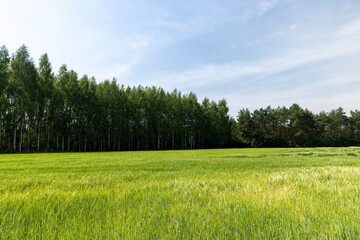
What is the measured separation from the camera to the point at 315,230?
1.65 meters

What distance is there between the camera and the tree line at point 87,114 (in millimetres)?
33406

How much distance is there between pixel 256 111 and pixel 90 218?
98.9 metres

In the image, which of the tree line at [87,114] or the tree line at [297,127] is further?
the tree line at [297,127]

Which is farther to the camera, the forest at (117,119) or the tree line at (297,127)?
the tree line at (297,127)

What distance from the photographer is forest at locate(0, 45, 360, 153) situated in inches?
1332

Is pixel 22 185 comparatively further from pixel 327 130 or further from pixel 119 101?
pixel 327 130

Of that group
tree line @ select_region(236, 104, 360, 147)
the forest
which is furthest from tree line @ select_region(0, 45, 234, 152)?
tree line @ select_region(236, 104, 360, 147)

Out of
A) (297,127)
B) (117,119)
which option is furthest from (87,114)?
(297,127)

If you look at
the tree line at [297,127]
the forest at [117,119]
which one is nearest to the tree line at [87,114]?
the forest at [117,119]

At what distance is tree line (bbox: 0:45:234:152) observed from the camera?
33.4m

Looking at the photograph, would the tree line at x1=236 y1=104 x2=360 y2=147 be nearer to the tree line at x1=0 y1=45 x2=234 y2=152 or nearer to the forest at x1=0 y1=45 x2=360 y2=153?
the forest at x1=0 y1=45 x2=360 y2=153

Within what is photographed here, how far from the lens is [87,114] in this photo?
4481 cm

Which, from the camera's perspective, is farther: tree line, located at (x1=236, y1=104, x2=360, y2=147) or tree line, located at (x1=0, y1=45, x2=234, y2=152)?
tree line, located at (x1=236, y1=104, x2=360, y2=147)

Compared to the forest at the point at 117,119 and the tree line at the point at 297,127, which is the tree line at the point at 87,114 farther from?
the tree line at the point at 297,127
